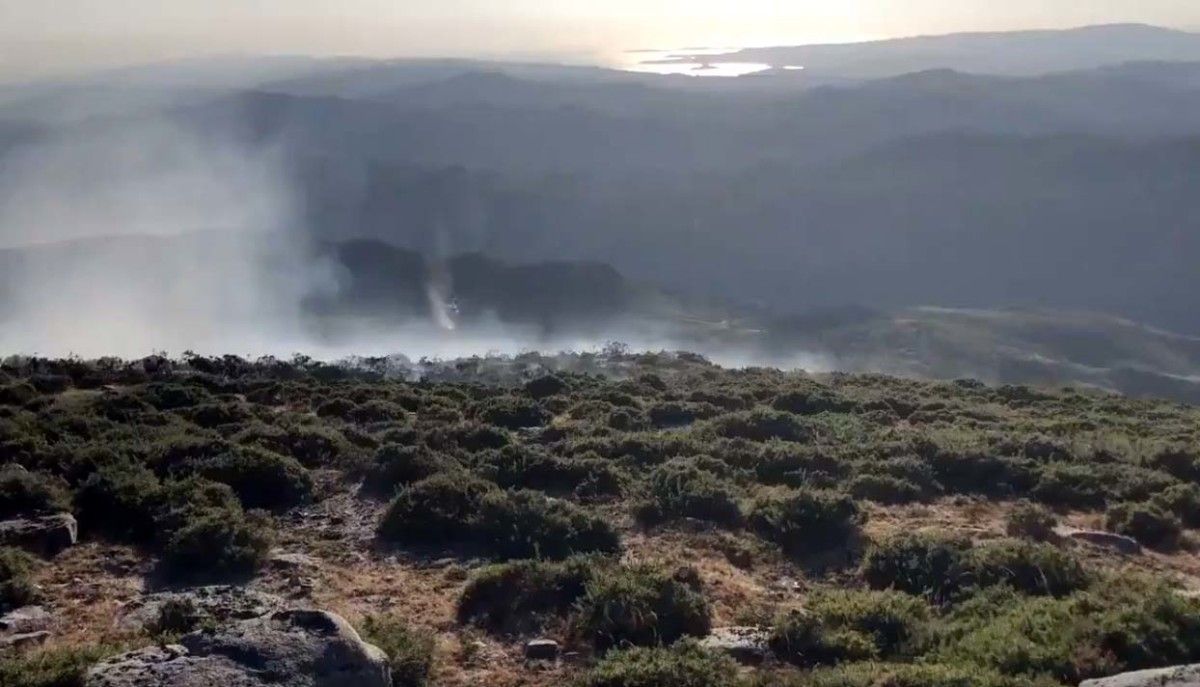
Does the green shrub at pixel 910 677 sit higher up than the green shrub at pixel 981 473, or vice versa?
the green shrub at pixel 910 677

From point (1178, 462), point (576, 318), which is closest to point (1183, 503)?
point (1178, 462)

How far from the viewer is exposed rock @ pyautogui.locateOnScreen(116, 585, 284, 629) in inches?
286

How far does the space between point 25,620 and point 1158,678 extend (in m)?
7.72

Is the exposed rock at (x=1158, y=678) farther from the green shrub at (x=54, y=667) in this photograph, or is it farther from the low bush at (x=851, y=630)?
the green shrub at (x=54, y=667)

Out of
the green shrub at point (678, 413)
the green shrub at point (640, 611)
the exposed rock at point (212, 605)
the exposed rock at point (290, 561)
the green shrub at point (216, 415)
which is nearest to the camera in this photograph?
the exposed rock at point (212, 605)

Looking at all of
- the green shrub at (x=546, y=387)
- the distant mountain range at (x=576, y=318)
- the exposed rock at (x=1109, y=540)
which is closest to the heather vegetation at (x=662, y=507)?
the exposed rock at (x=1109, y=540)

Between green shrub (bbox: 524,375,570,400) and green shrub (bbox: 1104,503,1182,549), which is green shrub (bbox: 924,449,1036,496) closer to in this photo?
green shrub (bbox: 1104,503,1182,549)

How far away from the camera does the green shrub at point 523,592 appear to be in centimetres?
799

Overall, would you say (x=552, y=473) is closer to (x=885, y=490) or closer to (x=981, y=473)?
(x=885, y=490)

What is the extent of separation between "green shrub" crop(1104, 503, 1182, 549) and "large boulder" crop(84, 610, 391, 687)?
823cm

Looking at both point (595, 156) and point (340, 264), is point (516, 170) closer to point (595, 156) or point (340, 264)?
point (595, 156)

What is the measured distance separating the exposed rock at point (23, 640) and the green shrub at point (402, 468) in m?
4.43

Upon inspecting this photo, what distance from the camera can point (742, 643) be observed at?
7242 millimetres

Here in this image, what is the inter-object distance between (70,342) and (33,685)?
5884 centimetres
